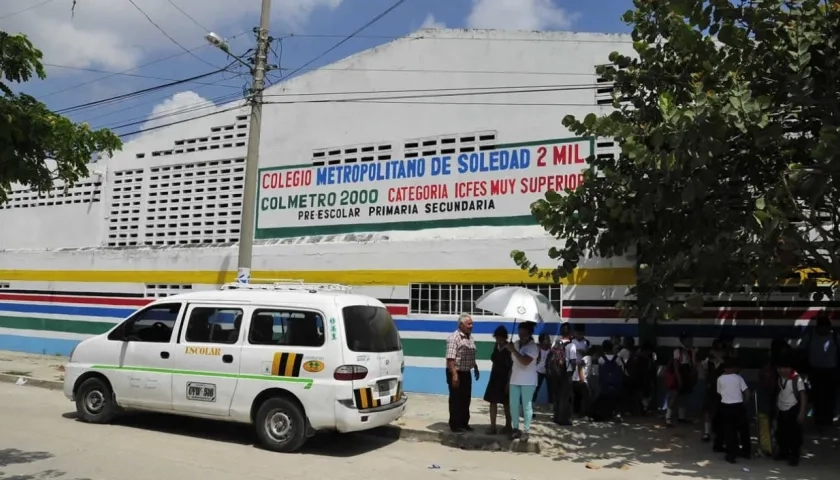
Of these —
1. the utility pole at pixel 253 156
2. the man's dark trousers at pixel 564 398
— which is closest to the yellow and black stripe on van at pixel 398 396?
the man's dark trousers at pixel 564 398

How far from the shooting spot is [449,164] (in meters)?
12.8

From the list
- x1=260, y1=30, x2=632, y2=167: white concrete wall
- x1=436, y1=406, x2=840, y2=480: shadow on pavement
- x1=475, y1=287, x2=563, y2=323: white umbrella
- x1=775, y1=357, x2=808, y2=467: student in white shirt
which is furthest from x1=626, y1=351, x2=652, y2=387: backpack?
x1=260, y1=30, x2=632, y2=167: white concrete wall

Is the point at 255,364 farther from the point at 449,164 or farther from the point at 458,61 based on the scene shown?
the point at 458,61

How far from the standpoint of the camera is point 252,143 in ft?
39.4

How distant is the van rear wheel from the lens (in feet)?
30.2

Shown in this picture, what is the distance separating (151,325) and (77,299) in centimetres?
879

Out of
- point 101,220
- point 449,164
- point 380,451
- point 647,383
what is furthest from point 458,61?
point 101,220

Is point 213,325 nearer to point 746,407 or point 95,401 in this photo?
point 95,401

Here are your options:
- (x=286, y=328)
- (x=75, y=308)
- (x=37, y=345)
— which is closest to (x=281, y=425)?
(x=286, y=328)

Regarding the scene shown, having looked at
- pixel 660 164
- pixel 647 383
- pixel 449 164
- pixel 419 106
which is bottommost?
pixel 647 383

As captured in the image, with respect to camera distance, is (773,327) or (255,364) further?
(773,327)

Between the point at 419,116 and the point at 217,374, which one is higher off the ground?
the point at 419,116

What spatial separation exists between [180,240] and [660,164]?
464 inches

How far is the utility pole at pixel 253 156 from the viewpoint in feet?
38.7
